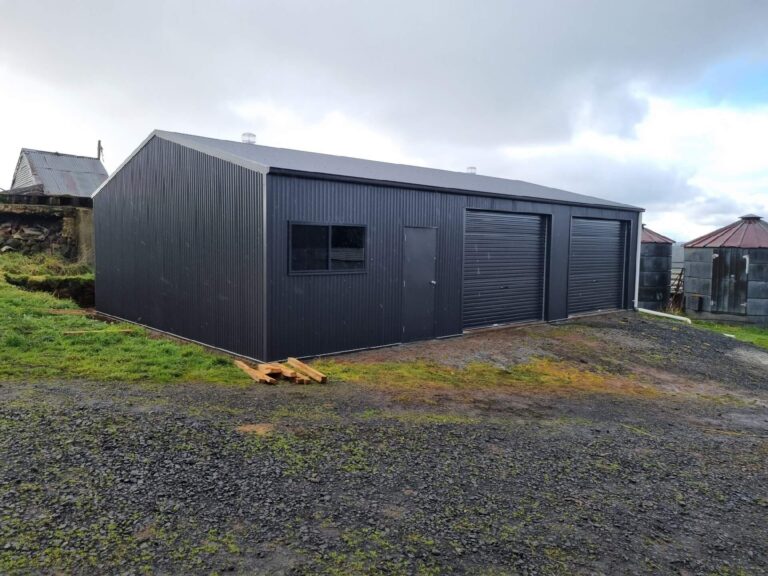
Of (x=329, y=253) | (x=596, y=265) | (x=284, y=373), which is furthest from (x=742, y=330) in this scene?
(x=284, y=373)

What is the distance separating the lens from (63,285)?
16.6 metres

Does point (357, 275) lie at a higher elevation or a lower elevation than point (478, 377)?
higher

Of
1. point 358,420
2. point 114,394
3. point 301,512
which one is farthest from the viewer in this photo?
point 114,394

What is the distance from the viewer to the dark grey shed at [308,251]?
949 centimetres

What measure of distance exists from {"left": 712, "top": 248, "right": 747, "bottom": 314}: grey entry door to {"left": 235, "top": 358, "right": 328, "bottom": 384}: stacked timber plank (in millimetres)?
16727

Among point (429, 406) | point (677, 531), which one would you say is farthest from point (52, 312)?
point (677, 531)

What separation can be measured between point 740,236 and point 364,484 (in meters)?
20.0

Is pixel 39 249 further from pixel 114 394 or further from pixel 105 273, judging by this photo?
pixel 114 394

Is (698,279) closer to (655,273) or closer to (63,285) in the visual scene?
(655,273)

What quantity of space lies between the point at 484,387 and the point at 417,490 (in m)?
4.45

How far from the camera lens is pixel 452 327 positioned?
1270cm

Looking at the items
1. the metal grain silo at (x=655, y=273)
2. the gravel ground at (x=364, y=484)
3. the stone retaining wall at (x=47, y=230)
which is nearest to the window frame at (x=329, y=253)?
the gravel ground at (x=364, y=484)

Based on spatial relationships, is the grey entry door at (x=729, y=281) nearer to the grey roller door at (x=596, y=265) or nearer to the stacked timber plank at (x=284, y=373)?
the grey roller door at (x=596, y=265)

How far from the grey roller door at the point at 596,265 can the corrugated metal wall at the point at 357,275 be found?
3.69 m
